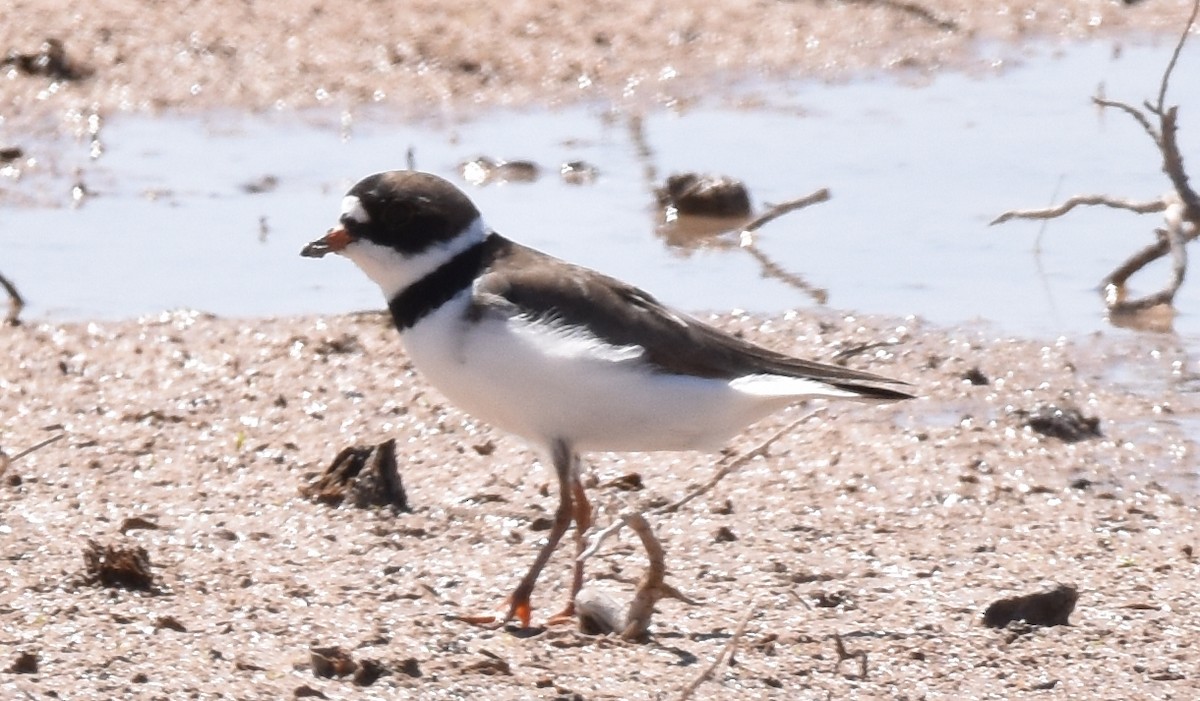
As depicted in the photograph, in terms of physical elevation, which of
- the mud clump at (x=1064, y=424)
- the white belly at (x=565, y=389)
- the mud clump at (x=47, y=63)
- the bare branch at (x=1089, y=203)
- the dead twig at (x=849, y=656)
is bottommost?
the mud clump at (x=1064, y=424)

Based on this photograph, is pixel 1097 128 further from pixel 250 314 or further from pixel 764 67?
pixel 250 314

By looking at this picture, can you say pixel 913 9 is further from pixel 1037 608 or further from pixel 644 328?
pixel 1037 608

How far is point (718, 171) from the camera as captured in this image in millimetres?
10664

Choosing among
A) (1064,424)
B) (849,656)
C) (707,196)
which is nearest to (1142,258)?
(1064,424)

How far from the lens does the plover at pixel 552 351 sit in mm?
5453

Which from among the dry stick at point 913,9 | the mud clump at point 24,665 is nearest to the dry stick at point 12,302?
the mud clump at point 24,665

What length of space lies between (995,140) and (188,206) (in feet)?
14.1

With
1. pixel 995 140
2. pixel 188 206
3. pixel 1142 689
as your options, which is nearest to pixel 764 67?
pixel 995 140

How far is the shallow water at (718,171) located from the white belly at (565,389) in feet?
10.0

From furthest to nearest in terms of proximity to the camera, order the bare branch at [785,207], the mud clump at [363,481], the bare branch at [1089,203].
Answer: the bare branch at [785,207] → the bare branch at [1089,203] → the mud clump at [363,481]

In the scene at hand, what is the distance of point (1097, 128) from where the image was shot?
37.8 ft

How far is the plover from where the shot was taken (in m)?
5.45

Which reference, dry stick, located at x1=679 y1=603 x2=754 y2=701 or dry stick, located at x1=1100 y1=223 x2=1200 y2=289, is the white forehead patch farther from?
dry stick, located at x1=1100 y1=223 x2=1200 y2=289

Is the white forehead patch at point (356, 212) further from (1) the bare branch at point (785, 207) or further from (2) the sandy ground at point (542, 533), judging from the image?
(1) the bare branch at point (785, 207)
